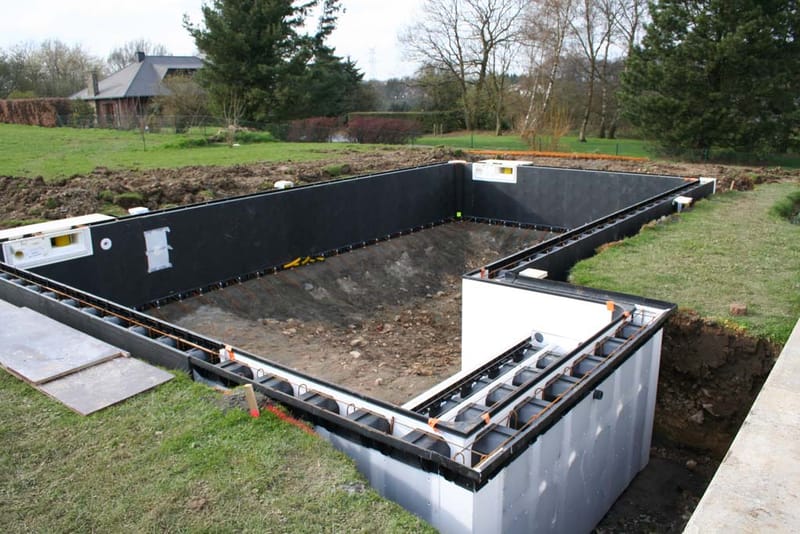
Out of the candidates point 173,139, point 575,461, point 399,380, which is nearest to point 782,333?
point 575,461

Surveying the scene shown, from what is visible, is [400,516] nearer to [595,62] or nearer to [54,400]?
[54,400]

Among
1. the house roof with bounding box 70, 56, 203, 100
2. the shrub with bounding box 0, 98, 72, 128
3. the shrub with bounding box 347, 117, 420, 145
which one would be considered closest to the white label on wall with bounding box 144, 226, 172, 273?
the shrub with bounding box 347, 117, 420, 145

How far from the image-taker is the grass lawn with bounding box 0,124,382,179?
702 inches

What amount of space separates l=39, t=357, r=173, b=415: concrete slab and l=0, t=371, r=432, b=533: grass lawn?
9 cm

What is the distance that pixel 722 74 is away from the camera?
71.5ft

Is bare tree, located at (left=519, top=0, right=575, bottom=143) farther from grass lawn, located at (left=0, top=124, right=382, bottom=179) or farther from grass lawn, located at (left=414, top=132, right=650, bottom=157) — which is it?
grass lawn, located at (left=0, top=124, right=382, bottom=179)

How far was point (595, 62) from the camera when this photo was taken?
34969 millimetres

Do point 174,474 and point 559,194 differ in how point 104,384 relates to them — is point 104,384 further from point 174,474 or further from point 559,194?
point 559,194

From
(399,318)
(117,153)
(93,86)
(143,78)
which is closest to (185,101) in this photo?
(143,78)

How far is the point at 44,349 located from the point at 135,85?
3774 centimetres

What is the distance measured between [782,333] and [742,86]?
18.1 metres

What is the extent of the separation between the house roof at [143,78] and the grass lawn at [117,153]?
34.6 ft

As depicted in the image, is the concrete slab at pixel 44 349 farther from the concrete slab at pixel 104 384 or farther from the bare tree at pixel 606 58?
the bare tree at pixel 606 58

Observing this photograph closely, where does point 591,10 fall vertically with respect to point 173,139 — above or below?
above
